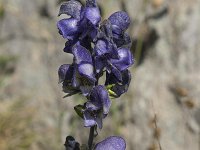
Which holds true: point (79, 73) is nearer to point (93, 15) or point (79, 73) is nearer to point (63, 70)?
point (63, 70)

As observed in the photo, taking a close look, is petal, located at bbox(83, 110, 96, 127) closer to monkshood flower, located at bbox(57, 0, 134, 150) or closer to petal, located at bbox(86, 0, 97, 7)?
monkshood flower, located at bbox(57, 0, 134, 150)

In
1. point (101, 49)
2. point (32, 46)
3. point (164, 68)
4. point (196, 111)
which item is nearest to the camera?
point (101, 49)

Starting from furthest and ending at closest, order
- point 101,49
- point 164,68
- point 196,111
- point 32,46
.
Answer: point 32,46 → point 164,68 → point 196,111 → point 101,49

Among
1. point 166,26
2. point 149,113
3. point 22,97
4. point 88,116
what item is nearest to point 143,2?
point 166,26

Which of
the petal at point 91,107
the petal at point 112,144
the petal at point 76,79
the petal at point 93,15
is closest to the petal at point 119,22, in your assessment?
the petal at point 93,15

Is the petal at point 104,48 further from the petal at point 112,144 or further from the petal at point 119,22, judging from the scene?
the petal at point 112,144

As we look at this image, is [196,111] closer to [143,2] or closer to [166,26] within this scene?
[166,26]
